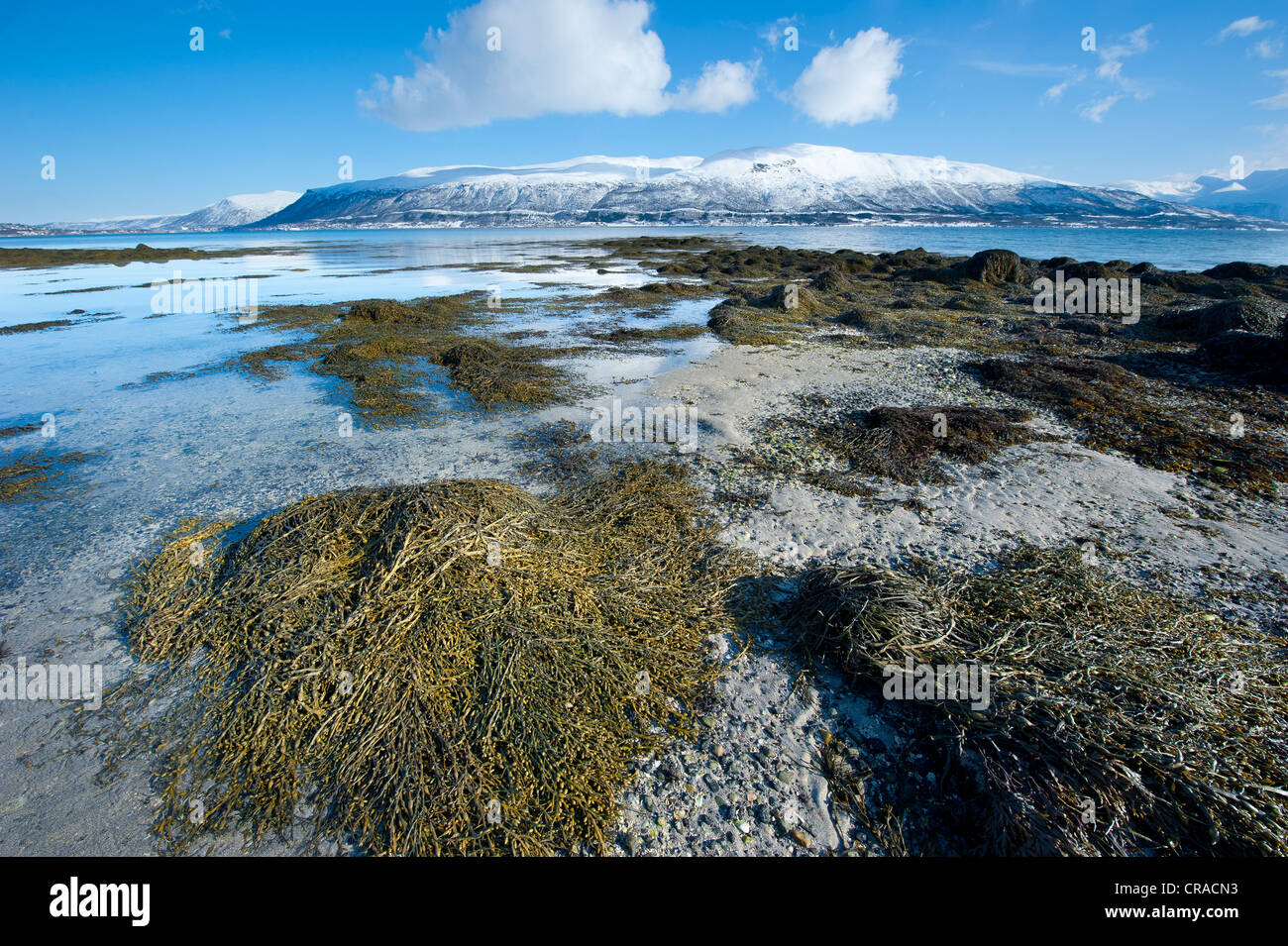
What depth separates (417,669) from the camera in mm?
3400

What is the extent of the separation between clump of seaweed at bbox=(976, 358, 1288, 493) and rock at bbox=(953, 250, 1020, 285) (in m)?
14.4

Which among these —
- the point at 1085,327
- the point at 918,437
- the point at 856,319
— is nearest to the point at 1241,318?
the point at 1085,327

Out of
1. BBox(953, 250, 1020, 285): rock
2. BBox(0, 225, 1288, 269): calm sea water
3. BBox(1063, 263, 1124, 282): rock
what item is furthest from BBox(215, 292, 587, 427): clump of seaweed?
BBox(0, 225, 1288, 269): calm sea water

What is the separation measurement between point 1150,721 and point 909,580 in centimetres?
152

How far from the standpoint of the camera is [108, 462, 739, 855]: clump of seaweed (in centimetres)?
284

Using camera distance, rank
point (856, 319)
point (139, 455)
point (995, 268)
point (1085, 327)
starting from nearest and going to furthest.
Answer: point (139, 455) < point (1085, 327) < point (856, 319) < point (995, 268)

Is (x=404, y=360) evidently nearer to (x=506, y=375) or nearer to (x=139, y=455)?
(x=506, y=375)

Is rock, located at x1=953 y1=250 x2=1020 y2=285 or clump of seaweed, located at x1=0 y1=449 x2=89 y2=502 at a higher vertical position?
rock, located at x1=953 y1=250 x2=1020 y2=285

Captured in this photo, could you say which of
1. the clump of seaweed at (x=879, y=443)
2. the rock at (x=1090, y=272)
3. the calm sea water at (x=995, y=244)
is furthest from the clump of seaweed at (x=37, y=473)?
the calm sea water at (x=995, y=244)

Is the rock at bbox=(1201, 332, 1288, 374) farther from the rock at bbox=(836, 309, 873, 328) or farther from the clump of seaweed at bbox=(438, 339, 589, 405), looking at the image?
the clump of seaweed at bbox=(438, 339, 589, 405)

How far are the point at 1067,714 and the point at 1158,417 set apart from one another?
27.1 ft

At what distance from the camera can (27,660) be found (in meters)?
3.79
